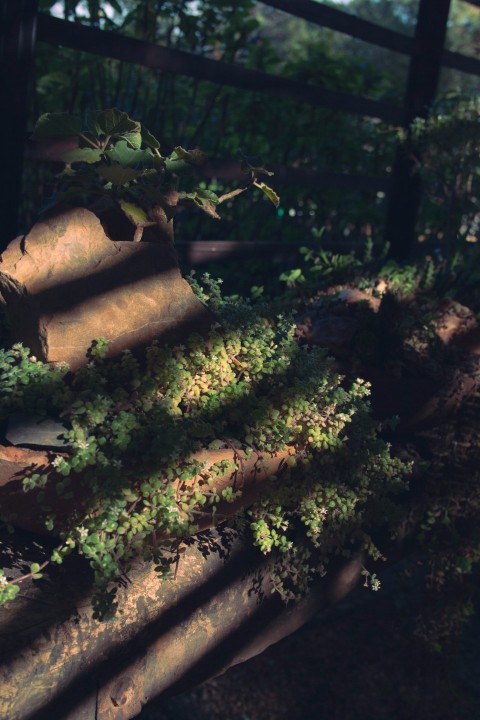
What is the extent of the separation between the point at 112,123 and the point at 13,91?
1.14m

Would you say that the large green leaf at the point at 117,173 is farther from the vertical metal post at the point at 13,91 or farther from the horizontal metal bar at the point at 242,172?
the vertical metal post at the point at 13,91

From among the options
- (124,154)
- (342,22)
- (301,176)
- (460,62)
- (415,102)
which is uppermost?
(342,22)

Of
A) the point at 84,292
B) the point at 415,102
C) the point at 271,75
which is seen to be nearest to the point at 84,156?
the point at 84,292

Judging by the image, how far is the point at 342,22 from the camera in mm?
4691

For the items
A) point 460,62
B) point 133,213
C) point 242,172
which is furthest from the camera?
point 460,62

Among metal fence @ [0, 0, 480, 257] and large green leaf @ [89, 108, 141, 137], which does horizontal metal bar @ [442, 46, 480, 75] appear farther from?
large green leaf @ [89, 108, 141, 137]

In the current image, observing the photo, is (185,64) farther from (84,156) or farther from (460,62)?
(460,62)

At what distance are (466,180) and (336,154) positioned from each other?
123 centimetres

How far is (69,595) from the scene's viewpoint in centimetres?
221

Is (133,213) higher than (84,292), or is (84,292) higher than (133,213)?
(133,213)

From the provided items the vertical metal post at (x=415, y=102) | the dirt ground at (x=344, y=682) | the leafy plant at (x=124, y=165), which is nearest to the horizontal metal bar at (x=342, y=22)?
the vertical metal post at (x=415, y=102)

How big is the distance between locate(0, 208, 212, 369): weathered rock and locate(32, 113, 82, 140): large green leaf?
28 cm

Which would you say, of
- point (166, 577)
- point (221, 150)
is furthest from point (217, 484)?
point (221, 150)

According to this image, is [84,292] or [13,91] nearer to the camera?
[84,292]
